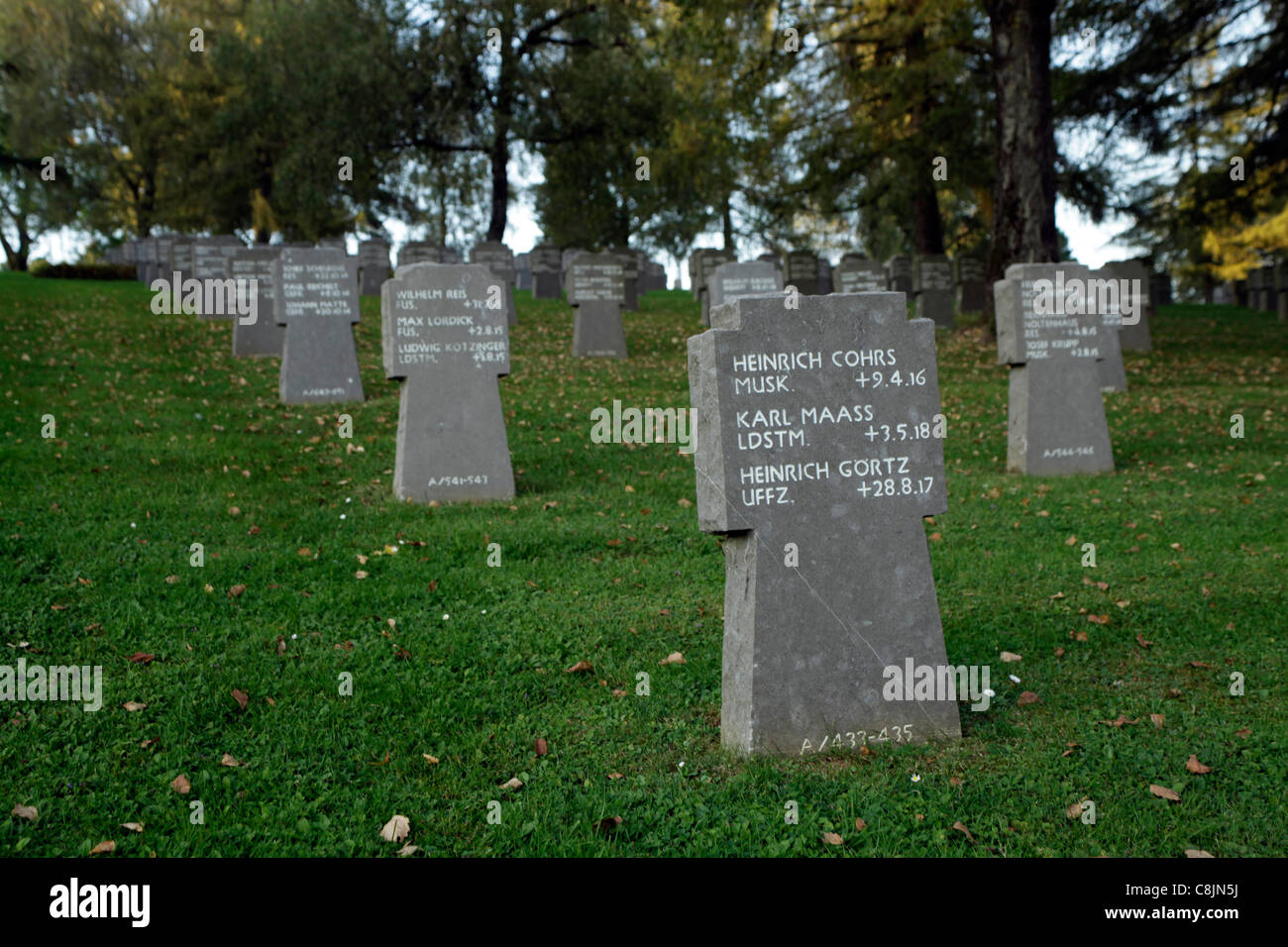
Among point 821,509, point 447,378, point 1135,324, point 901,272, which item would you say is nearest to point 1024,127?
point 1135,324

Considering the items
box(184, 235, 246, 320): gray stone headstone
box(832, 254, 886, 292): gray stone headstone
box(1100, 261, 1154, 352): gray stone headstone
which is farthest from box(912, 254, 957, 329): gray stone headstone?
box(184, 235, 246, 320): gray stone headstone

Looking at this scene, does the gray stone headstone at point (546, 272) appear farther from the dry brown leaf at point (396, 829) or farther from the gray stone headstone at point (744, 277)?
the dry brown leaf at point (396, 829)

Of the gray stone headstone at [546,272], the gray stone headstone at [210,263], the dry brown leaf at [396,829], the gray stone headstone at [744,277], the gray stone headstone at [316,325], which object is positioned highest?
the gray stone headstone at [546,272]

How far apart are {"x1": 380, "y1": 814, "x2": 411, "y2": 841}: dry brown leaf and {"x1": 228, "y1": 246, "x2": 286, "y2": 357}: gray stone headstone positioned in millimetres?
13983

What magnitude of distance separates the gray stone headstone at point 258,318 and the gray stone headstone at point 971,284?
654 inches

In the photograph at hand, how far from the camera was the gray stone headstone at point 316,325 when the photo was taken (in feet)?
43.3

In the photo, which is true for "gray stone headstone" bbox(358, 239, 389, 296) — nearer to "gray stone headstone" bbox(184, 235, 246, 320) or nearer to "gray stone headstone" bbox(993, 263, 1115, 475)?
"gray stone headstone" bbox(184, 235, 246, 320)

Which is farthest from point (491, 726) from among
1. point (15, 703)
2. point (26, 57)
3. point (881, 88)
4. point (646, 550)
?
point (26, 57)

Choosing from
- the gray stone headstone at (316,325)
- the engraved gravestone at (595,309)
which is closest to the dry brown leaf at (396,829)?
the gray stone headstone at (316,325)

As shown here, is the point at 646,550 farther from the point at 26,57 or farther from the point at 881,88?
the point at 26,57

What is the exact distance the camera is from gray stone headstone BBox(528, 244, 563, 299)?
29969 mm

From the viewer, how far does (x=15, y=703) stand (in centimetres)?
475

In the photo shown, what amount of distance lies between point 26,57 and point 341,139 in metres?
17.6

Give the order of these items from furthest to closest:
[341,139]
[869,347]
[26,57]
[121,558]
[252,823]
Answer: [26,57]
[341,139]
[121,558]
[869,347]
[252,823]
